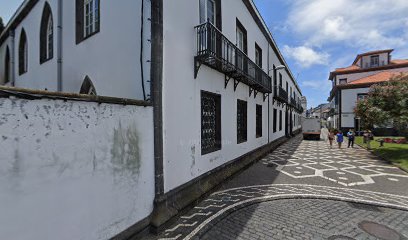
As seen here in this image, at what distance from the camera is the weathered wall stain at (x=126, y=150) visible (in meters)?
3.38

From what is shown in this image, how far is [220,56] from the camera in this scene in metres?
6.25

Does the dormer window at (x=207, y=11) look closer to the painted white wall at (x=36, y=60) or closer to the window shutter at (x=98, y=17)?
the window shutter at (x=98, y=17)

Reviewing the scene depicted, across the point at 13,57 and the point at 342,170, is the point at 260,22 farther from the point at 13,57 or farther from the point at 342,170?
the point at 13,57

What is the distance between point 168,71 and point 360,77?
36175 millimetres

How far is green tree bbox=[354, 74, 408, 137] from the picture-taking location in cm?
1098

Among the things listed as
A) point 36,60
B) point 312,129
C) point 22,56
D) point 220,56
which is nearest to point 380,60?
point 312,129

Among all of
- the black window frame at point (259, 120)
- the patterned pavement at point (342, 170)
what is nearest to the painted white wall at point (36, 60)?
the black window frame at point (259, 120)

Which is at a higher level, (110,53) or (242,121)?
(110,53)

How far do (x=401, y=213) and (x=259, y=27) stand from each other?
33.4 ft

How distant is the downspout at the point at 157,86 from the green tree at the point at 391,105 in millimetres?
12416

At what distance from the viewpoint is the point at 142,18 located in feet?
14.2

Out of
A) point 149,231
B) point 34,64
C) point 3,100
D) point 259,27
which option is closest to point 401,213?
point 149,231

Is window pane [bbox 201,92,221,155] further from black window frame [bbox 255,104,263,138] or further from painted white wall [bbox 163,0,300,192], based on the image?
black window frame [bbox 255,104,263,138]

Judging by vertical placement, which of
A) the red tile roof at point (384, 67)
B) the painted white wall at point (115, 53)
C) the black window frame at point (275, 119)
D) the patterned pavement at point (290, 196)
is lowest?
the patterned pavement at point (290, 196)
